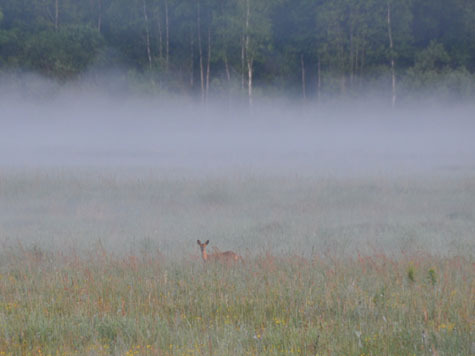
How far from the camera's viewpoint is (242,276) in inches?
271

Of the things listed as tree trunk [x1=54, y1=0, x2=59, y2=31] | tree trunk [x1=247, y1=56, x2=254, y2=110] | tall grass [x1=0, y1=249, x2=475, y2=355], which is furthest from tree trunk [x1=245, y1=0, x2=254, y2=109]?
tall grass [x1=0, y1=249, x2=475, y2=355]

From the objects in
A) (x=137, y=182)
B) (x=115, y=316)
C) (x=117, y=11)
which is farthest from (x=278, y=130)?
→ (x=115, y=316)

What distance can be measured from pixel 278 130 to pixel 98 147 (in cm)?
1116

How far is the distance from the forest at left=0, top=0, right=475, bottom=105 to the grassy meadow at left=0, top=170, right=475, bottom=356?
15.9 metres

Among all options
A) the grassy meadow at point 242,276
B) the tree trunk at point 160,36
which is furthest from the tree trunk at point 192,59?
the grassy meadow at point 242,276

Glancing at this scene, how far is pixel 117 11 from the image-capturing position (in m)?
Result: 31.4

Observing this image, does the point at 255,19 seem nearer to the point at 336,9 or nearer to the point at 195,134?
the point at 336,9

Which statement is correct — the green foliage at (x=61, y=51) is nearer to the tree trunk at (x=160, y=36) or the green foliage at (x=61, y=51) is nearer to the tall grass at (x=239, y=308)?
the tree trunk at (x=160, y=36)

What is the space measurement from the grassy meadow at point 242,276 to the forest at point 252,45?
1592cm

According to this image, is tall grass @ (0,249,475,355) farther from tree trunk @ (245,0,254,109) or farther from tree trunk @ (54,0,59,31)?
tree trunk @ (54,0,59,31)

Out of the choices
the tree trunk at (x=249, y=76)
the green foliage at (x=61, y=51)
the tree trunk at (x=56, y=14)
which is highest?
the tree trunk at (x=56, y=14)

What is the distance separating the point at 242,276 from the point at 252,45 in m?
24.1

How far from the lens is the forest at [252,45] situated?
2867cm

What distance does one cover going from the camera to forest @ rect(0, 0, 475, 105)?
1129 inches
